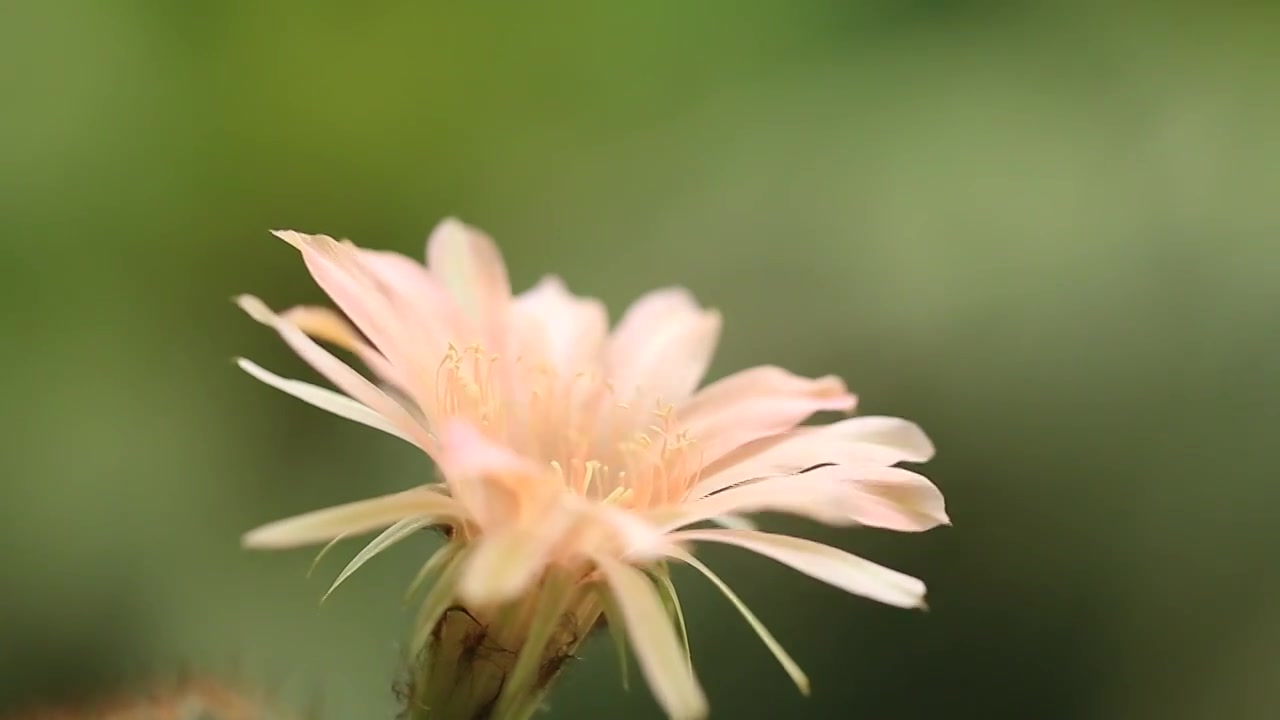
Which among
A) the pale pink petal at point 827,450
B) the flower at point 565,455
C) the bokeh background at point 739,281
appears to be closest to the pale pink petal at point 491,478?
the flower at point 565,455

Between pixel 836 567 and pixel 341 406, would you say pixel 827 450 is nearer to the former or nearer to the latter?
Result: pixel 836 567

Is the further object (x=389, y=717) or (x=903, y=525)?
(x=389, y=717)

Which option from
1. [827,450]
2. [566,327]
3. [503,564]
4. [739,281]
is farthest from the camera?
[739,281]

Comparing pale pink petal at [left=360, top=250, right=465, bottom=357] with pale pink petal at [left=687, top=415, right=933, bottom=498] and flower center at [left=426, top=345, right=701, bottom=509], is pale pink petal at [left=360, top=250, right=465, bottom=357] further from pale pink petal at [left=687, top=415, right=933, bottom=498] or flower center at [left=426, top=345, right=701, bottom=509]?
pale pink petal at [left=687, top=415, right=933, bottom=498]

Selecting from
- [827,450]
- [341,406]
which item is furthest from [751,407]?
[341,406]

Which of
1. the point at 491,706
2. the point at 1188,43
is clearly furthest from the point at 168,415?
the point at 1188,43

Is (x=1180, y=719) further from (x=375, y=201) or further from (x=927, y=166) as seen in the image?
(x=375, y=201)
